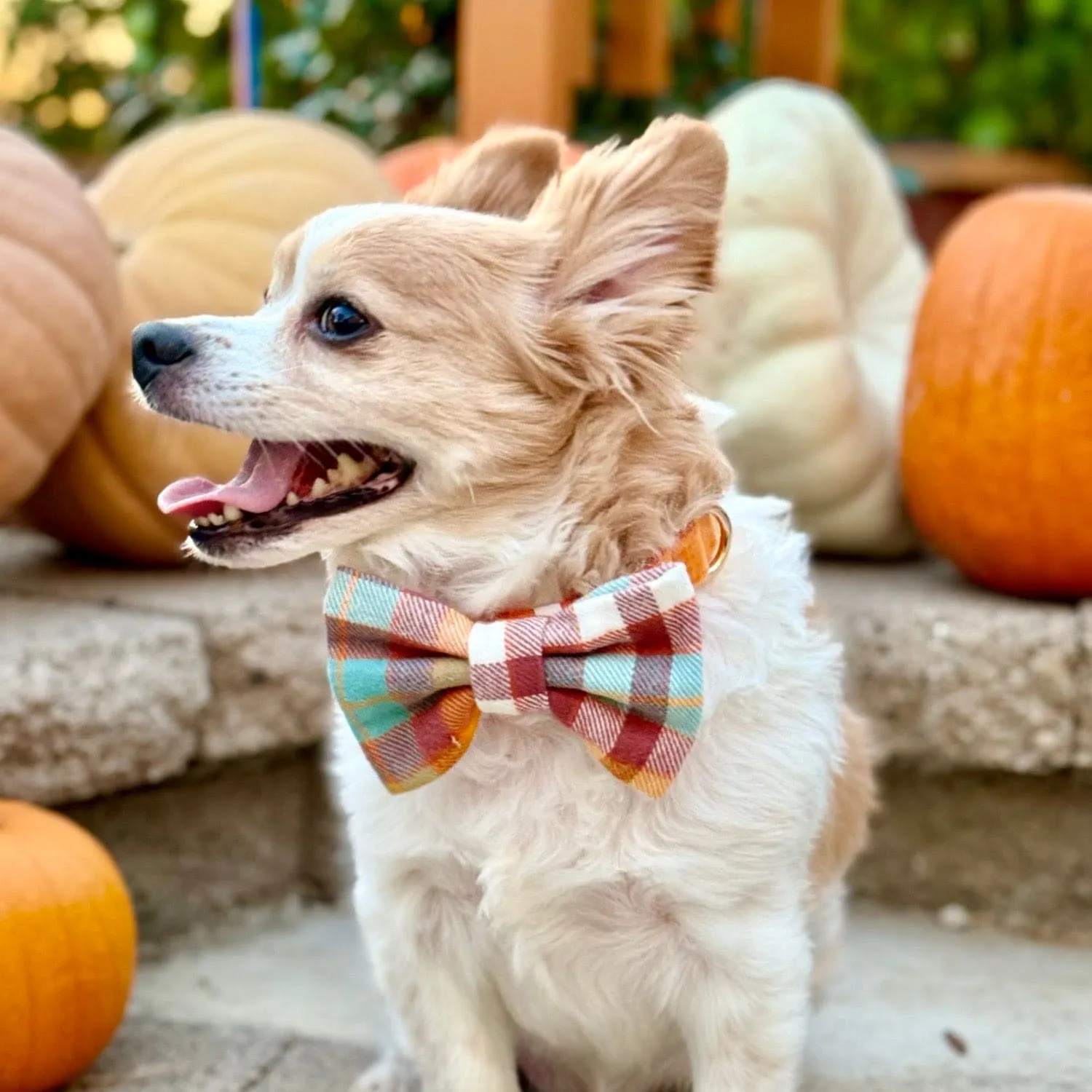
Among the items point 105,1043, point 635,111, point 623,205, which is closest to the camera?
point 623,205

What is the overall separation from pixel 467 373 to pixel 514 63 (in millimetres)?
2062

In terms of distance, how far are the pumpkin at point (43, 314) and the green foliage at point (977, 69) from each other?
388cm

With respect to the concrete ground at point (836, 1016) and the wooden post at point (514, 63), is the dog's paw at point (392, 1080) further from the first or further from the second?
the wooden post at point (514, 63)

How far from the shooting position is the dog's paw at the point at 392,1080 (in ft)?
6.43

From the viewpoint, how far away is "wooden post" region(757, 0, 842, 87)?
4.23 meters

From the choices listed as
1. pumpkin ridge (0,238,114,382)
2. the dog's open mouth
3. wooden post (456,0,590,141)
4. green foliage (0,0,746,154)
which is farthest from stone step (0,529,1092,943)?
green foliage (0,0,746,154)

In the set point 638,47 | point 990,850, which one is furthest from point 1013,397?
point 638,47

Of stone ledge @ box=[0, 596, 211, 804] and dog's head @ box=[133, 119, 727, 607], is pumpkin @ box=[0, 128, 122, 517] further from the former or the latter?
dog's head @ box=[133, 119, 727, 607]

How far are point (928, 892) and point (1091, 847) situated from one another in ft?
0.94

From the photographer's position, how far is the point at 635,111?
13.6 ft

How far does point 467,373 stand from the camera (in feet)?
4.91

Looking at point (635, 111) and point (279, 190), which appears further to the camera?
point (635, 111)

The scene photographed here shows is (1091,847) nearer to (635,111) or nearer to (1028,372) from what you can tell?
(1028,372)

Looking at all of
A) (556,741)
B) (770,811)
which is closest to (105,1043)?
(556,741)
